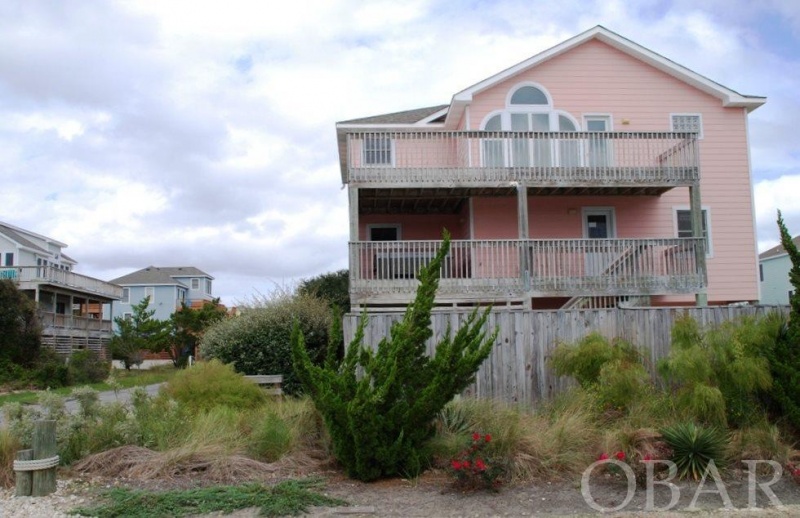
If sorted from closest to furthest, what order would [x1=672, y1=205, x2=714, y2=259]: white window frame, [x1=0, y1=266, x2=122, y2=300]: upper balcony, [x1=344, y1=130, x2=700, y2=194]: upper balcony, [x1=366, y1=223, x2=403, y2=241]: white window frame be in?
[x1=344, y1=130, x2=700, y2=194]: upper balcony
[x1=672, y1=205, x2=714, y2=259]: white window frame
[x1=366, y1=223, x2=403, y2=241]: white window frame
[x1=0, y1=266, x2=122, y2=300]: upper balcony

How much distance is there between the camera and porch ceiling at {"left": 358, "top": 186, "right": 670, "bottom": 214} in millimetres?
18172

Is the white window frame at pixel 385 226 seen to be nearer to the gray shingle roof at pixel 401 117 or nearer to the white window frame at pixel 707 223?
the gray shingle roof at pixel 401 117

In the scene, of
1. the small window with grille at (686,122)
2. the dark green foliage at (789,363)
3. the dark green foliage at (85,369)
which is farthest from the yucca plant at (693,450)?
the dark green foliage at (85,369)

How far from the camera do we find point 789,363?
8.46 meters

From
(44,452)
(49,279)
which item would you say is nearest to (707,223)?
(44,452)

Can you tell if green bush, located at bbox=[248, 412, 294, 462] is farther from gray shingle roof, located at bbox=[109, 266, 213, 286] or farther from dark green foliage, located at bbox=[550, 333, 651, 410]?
gray shingle roof, located at bbox=[109, 266, 213, 286]

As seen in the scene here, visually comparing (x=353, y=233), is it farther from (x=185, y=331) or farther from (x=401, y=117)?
(x=185, y=331)

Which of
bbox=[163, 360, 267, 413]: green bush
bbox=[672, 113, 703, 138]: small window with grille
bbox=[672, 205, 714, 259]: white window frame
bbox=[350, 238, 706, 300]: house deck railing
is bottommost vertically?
bbox=[163, 360, 267, 413]: green bush

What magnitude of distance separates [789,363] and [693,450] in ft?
6.61

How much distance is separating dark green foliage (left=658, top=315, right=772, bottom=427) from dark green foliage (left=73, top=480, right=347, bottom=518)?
4.47 m

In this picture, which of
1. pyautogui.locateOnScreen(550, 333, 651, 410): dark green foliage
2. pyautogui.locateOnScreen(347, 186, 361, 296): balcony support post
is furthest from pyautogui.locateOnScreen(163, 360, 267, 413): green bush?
pyautogui.locateOnScreen(347, 186, 361, 296): balcony support post

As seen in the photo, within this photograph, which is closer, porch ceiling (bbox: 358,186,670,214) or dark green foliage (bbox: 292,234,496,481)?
dark green foliage (bbox: 292,234,496,481)

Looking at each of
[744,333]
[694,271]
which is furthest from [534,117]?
[744,333]

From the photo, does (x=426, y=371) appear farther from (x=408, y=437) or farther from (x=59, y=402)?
(x=59, y=402)
